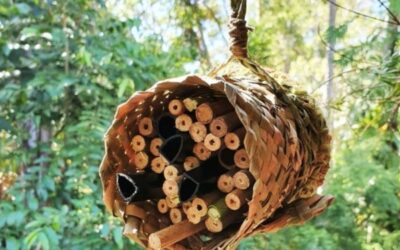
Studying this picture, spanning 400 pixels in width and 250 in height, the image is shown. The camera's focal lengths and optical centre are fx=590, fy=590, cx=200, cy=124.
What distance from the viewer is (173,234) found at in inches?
23.6

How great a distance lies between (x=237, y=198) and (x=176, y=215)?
0.26ft

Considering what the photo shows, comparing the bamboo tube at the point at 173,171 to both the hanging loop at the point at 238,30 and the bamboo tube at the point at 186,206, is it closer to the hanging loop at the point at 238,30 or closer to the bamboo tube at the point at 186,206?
the bamboo tube at the point at 186,206

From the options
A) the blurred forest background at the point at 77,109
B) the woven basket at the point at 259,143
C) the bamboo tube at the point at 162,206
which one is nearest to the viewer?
the woven basket at the point at 259,143

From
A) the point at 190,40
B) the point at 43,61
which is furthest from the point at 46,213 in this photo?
the point at 190,40

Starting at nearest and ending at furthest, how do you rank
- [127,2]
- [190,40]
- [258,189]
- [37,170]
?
[258,189], [37,170], [190,40], [127,2]

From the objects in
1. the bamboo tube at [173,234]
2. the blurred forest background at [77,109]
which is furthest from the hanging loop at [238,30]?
the blurred forest background at [77,109]

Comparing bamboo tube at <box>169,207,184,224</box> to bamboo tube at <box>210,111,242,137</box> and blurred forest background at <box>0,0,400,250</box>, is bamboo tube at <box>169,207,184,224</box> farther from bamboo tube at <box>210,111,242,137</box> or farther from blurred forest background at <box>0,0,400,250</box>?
blurred forest background at <box>0,0,400,250</box>

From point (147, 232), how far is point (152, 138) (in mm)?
102

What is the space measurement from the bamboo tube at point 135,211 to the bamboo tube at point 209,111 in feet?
0.39

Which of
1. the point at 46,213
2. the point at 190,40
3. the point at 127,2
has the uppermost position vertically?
the point at 127,2

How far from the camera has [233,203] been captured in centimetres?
59

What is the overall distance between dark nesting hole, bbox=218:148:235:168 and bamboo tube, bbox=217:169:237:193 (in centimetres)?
1

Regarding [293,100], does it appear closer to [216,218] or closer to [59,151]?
[216,218]

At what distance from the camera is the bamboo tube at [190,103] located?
62 cm
